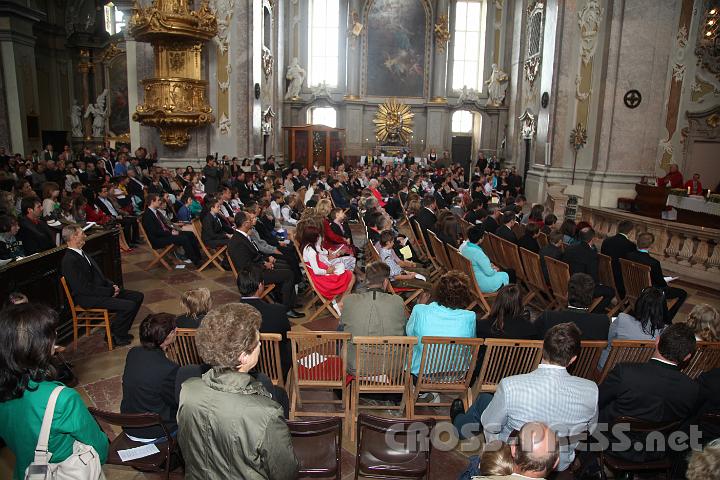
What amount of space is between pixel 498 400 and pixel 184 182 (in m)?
11.3

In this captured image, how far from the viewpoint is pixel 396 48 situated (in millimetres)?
26234

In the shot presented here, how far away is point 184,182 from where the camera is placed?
12875 millimetres

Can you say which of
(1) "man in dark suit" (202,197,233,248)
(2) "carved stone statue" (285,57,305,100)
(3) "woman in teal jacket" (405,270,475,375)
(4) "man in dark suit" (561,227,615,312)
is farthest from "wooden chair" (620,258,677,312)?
(2) "carved stone statue" (285,57,305,100)

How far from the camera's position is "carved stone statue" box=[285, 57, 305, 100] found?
2566 cm

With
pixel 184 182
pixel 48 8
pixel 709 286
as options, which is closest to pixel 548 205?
pixel 709 286

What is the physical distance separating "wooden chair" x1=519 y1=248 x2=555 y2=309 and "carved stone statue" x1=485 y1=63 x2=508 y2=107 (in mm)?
20640

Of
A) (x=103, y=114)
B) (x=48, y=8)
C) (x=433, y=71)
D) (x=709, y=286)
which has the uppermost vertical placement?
(x=48, y=8)

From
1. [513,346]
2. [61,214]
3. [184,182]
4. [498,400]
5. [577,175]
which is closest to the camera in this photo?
[498,400]

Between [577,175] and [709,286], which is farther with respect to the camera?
[577,175]

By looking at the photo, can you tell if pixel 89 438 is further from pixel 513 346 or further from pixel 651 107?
pixel 651 107

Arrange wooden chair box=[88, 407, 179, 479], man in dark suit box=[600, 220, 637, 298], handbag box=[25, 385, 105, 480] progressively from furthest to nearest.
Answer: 1. man in dark suit box=[600, 220, 637, 298]
2. wooden chair box=[88, 407, 179, 479]
3. handbag box=[25, 385, 105, 480]

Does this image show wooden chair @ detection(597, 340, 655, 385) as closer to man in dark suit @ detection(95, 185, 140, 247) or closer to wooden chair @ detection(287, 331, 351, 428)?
wooden chair @ detection(287, 331, 351, 428)

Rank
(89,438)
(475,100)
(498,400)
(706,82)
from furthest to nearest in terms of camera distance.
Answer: (475,100) → (706,82) → (498,400) → (89,438)

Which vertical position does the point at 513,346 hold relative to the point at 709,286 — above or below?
above
